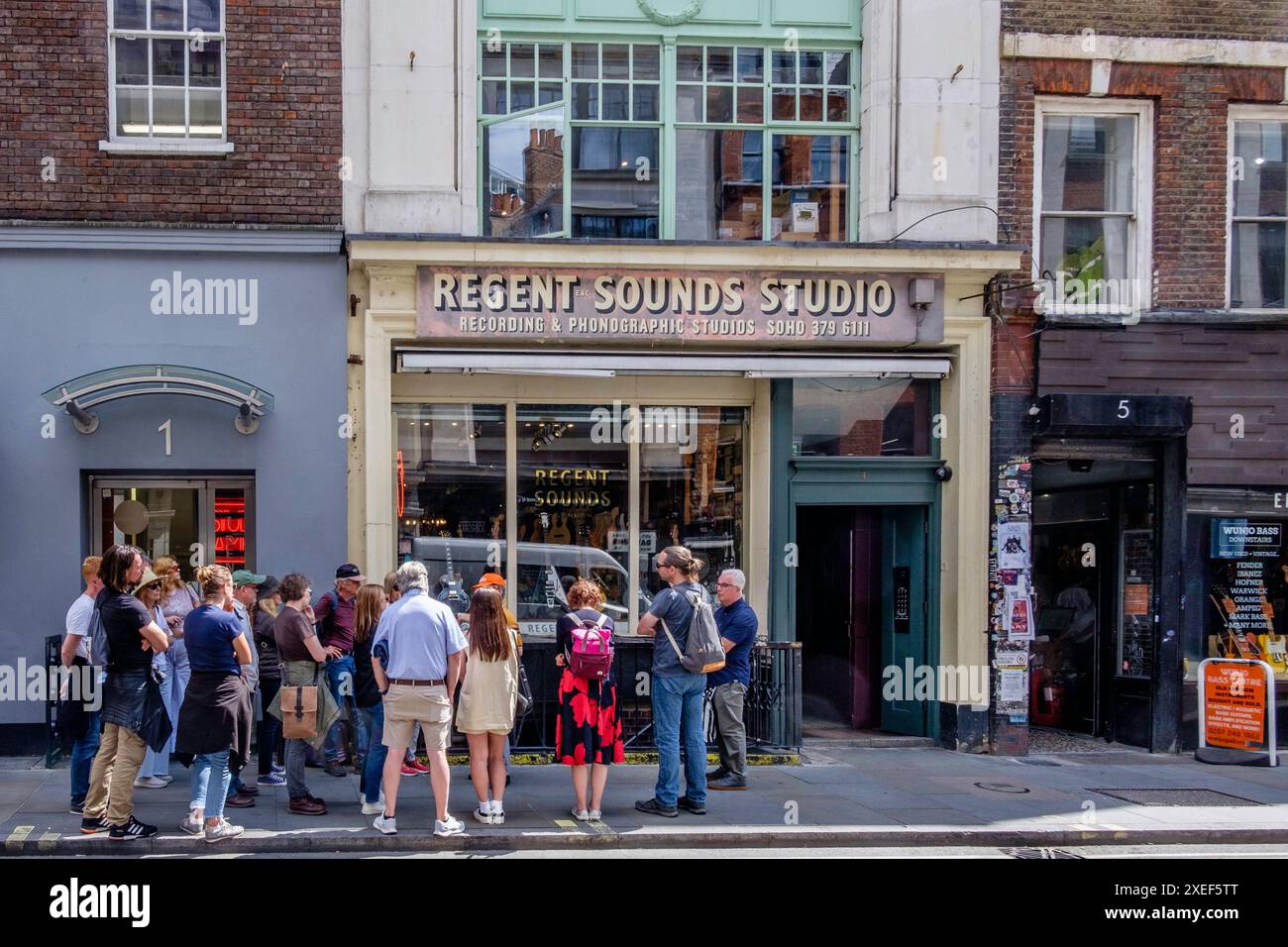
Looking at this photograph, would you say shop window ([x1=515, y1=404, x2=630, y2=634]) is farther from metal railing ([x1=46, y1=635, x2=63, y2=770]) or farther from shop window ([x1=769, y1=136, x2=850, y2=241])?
metal railing ([x1=46, y1=635, x2=63, y2=770])

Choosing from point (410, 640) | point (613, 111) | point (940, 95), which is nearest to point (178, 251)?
point (613, 111)

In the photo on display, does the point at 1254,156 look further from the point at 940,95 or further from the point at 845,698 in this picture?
the point at 845,698

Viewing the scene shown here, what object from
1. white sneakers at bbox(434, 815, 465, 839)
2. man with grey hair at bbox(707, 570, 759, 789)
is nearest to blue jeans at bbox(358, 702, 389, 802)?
white sneakers at bbox(434, 815, 465, 839)

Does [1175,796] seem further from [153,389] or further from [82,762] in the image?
[153,389]

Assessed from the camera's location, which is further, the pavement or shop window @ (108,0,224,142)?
shop window @ (108,0,224,142)

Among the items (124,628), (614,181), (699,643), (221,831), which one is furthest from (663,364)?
(221,831)

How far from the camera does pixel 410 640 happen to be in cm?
853

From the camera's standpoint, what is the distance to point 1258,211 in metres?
13.6

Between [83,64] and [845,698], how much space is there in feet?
34.0

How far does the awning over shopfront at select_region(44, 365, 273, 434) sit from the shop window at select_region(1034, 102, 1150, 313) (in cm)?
827

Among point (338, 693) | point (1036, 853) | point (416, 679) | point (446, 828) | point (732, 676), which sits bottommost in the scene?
point (1036, 853)

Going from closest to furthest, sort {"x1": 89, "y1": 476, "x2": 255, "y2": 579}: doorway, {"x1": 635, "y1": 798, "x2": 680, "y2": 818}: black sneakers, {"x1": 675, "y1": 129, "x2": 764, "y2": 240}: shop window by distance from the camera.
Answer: {"x1": 635, "y1": 798, "x2": 680, "y2": 818}: black sneakers → {"x1": 89, "y1": 476, "x2": 255, "y2": 579}: doorway → {"x1": 675, "y1": 129, "x2": 764, "y2": 240}: shop window

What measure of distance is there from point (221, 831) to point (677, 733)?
327cm

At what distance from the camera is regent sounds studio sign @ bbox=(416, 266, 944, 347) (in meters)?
12.4
